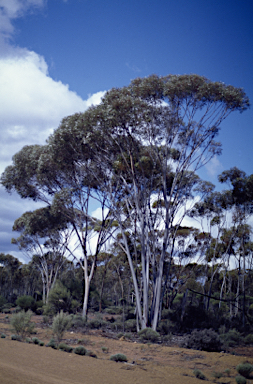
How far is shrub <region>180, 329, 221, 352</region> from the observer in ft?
37.9

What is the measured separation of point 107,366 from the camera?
7684mm

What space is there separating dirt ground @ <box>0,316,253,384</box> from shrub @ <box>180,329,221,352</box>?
2.89 ft

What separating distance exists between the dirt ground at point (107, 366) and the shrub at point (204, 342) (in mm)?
880

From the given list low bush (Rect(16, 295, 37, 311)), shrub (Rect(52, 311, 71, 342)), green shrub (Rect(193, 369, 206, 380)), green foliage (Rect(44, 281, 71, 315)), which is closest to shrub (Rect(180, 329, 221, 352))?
green shrub (Rect(193, 369, 206, 380))

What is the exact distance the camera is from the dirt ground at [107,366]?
5.87m

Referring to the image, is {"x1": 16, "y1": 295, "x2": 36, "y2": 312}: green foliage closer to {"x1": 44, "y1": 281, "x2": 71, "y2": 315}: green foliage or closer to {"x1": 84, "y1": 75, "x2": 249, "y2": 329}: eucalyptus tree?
{"x1": 44, "y1": 281, "x2": 71, "y2": 315}: green foliage

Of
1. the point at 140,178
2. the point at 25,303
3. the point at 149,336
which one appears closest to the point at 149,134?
the point at 140,178

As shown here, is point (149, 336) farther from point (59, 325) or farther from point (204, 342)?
point (59, 325)

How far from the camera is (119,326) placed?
58.2ft

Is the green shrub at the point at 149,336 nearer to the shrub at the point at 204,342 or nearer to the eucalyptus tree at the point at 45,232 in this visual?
the shrub at the point at 204,342

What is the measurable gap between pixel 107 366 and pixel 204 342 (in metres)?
5.43

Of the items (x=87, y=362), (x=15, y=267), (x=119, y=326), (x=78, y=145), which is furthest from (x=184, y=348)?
(x=15, y=267)

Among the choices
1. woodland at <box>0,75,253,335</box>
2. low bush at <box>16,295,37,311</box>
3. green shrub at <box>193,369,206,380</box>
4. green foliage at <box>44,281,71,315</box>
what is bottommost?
low bush at <box>16,295,37,311</box>

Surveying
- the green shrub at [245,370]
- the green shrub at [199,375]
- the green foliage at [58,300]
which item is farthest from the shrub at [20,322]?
the green foliage at [58,300]
